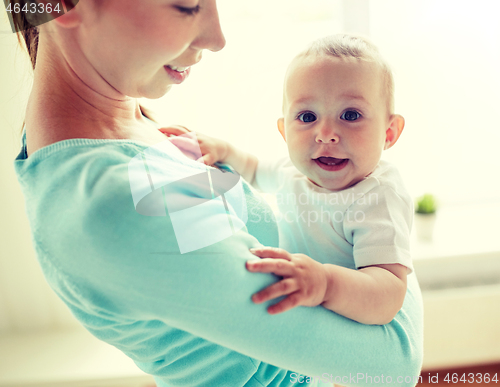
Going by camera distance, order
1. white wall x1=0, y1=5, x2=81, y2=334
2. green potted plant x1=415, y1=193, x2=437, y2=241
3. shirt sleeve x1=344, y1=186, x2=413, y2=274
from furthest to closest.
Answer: green potted plant x1=415, y1=193, x2=437, y2=241 → white wall x1=0, y1=5, x2=81, y2=334 → shirt sleeve x1=344, y1=186, x2=413, y2=274

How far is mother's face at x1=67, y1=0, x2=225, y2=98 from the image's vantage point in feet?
1.65

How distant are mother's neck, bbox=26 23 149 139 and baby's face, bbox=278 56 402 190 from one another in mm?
336

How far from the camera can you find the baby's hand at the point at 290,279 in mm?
481

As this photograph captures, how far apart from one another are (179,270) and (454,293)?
5.45 feet

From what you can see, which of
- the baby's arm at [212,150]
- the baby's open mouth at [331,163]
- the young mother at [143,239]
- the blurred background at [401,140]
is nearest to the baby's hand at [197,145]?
the baby's arm at [212,150]

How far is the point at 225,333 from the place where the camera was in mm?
467

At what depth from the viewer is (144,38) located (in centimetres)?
52

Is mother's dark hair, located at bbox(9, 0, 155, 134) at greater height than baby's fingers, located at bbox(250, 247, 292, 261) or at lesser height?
greater

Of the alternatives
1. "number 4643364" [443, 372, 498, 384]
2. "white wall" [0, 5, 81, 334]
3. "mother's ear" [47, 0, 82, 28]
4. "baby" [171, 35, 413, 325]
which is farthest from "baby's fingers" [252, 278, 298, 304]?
"number 4643364" [443, 372, 498, 384]

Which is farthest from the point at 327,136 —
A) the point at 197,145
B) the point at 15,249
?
the point at 15,249

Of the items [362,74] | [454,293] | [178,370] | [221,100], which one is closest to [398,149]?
[454,293]

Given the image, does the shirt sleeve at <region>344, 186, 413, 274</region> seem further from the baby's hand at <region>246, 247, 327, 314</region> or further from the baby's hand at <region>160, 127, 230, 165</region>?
the baby's hand at <region>160, 127, 230, 165</region>

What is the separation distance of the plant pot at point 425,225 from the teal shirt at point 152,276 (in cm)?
134

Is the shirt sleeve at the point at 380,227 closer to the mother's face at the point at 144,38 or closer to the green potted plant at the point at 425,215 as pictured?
the mother's face at the point at 144,38
